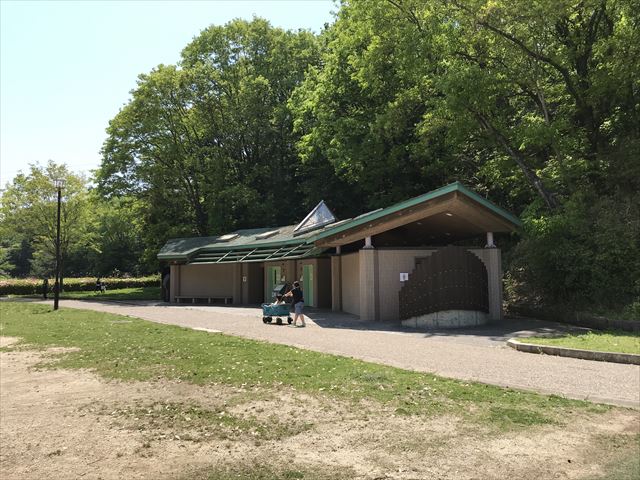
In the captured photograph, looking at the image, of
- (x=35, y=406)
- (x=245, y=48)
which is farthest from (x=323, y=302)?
(x=245, y=48)

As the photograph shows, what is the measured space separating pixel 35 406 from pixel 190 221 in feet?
123

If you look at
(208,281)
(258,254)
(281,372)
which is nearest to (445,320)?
(281,372)

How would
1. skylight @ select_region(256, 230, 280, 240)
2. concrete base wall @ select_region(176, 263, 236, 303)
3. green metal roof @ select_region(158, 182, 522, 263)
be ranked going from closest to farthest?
green metal roof @ select_region(158, 182, 522, 263) < skylight @ select_region(256, 230, 280, 240) < concrete base wall @ select_region(176, 263, 236, 303)

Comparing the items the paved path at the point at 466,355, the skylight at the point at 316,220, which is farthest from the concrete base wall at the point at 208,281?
the paved path at the point at 466,355

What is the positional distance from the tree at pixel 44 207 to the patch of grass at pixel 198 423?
1650 inches

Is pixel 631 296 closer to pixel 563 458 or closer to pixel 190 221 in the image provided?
pixel 563 458

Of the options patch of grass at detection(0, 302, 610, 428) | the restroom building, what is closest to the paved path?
patch of grass at detection(0, 302, 610, 428)

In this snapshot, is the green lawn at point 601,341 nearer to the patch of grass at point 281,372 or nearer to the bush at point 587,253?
the bush at point 587,253

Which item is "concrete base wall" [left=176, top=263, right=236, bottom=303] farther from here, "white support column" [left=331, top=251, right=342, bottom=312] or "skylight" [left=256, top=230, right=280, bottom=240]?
"white support column" [left=331, top=251, right=342, bottom=312]

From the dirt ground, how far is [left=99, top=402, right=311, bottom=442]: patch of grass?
1 cm

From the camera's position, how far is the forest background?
722 inches

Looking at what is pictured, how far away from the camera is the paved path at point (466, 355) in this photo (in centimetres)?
788

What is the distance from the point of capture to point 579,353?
33.8 ft

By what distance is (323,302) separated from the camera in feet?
84.0
